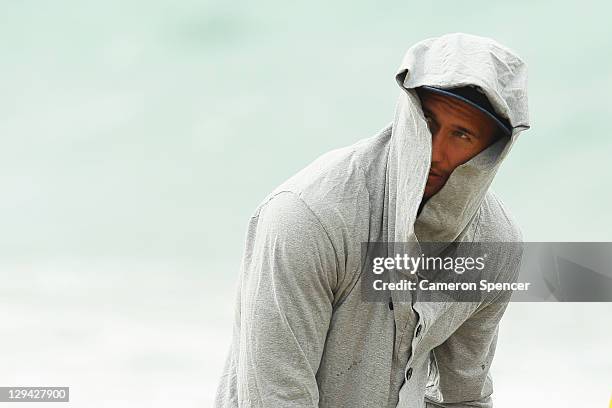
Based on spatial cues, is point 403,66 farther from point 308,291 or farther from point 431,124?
point 308,291

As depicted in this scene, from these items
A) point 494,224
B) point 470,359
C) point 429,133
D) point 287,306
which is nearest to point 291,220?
point 287,306

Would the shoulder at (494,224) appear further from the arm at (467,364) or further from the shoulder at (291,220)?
the shoulder at (291,220)

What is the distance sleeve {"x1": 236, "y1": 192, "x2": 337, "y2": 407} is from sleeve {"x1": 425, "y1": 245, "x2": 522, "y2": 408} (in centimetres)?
78

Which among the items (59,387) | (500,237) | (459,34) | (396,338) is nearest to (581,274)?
(500,237)

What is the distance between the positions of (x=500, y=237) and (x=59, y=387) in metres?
2.58

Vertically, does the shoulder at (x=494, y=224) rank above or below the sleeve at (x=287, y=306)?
above

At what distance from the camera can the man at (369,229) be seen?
282 cm

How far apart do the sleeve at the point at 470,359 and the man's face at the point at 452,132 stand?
2.15ft

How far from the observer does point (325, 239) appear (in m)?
2.89

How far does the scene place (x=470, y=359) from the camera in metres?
3.64

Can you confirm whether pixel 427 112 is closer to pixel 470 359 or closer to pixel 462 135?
pixel 462 135

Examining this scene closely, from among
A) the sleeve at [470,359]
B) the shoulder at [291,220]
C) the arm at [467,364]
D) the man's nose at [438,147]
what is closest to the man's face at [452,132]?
the man's nose at [438,147]

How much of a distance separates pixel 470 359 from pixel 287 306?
991 mm

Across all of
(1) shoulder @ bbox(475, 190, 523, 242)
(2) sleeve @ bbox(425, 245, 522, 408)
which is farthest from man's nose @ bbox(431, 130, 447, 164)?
(2) sleeve @ bbox(425, 245, 522, 408)
